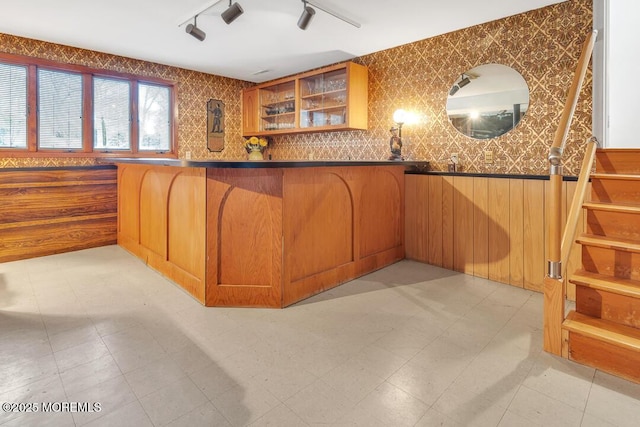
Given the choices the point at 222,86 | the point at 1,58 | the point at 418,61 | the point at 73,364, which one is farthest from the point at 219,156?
the point at 73,364

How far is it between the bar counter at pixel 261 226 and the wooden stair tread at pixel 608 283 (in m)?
1.71

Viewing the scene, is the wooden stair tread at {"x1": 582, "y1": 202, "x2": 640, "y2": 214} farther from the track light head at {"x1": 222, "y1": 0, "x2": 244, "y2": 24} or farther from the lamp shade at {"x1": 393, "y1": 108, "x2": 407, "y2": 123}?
the track light head at {"x1": 222, "y1": 0, "x2": 244, "y2": 24}

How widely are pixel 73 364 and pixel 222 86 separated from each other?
4.89 m

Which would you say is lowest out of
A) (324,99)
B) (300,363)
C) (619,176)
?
(300,363)

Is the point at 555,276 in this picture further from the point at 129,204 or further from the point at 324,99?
the point at 129,204

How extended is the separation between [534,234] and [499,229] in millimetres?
293

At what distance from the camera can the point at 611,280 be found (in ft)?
6.77

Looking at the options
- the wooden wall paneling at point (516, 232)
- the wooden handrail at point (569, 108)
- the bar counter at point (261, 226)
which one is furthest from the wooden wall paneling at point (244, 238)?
the wooden wall paneling at point (516, 232)

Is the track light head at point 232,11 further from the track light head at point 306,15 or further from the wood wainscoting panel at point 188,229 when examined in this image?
the wood wainscoting panel at point 188,229

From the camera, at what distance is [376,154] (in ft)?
15.2

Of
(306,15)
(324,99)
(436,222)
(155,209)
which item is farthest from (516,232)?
(155,209)

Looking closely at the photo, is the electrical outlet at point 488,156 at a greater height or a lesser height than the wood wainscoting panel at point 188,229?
greater

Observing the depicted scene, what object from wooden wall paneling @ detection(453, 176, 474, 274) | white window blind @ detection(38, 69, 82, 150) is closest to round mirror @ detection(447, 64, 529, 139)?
wooden wall paneling @ detection(453, 176, 474, 274)

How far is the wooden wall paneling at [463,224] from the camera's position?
349 centimetres
